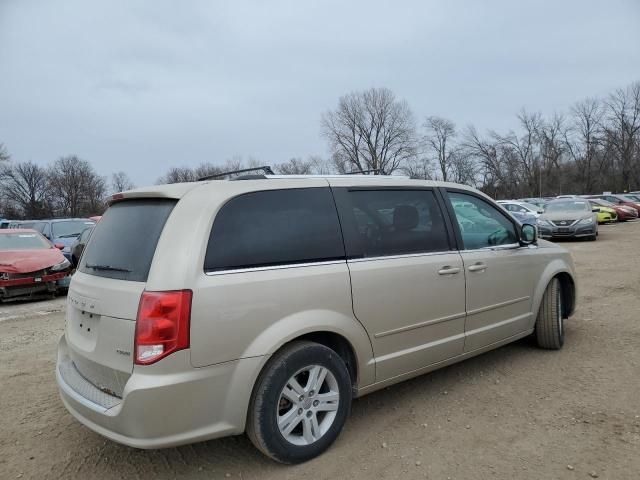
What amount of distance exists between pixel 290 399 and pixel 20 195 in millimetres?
86467

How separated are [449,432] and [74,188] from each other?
283 feet

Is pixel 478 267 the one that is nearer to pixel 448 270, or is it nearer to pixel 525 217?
pixel 448 270

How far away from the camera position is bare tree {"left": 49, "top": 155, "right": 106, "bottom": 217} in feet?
251

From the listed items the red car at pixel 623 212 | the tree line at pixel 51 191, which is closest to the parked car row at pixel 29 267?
the red car at pixel 623 212

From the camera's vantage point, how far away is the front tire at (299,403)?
2609mm

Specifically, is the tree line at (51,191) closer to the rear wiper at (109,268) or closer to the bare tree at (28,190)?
the bare tree at (28,190)

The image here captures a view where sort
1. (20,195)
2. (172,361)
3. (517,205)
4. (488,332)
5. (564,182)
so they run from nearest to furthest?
(172,361) < (488,332) < (517,205) < (564,182) < (20,195)

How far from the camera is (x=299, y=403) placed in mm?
2775

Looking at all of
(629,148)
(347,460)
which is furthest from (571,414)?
(629,148)

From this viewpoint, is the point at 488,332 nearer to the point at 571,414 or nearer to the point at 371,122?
the point at 571,414

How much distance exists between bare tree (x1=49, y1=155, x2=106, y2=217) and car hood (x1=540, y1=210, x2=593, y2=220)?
73.6 m

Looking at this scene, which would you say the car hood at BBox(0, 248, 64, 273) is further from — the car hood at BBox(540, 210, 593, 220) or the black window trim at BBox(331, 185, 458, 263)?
the car hood at BBox(540, 210, 593, 220)

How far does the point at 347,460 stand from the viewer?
284cm

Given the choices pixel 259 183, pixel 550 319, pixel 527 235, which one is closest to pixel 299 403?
pixel 259 183
